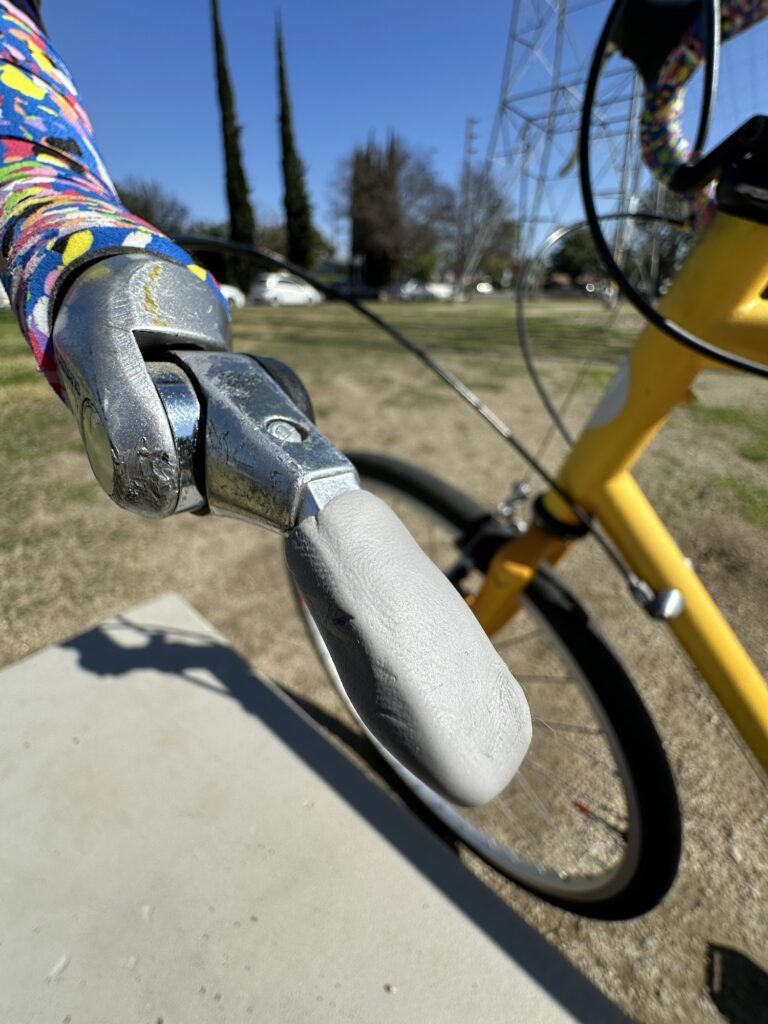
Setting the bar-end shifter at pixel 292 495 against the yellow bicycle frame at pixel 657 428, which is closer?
the bar-end shifter at pixel 292 495

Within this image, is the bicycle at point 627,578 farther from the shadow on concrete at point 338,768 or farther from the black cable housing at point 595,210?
the shadow on concrete at point 338,768

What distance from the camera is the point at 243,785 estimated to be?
4.11ft

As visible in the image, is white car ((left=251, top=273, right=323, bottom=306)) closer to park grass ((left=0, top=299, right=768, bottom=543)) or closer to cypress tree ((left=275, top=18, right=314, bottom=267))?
park grass ((left=0, top=299, right=768, bottom=543))

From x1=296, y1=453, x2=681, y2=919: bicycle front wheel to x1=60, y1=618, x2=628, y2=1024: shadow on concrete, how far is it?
12 cm

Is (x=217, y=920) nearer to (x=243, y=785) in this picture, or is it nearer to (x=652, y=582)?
(x=243, y=785)

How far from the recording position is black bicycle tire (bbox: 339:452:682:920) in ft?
3.18

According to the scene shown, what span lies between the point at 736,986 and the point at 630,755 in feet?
1.89

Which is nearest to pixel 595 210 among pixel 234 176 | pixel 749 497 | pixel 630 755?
pixel 630 755

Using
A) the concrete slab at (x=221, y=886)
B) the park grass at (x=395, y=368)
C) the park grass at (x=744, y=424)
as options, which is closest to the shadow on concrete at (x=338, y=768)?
the concrete slab at (x=221, y=886)

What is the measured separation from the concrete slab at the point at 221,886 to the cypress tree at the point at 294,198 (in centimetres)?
2445

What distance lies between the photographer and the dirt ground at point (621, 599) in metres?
1.12

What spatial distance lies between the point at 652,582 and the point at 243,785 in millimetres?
1005

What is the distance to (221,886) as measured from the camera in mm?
1059

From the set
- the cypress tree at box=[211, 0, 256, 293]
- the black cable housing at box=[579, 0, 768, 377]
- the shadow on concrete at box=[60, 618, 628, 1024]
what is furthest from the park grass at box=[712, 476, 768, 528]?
the cypress tree at box=[211, 0, 256, 293]
